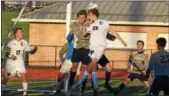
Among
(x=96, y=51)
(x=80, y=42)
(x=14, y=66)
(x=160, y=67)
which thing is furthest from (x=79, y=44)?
(x=160, y=67)

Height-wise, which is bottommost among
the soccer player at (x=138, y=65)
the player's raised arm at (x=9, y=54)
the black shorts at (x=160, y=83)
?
the black shorts at (x=160, y=83)

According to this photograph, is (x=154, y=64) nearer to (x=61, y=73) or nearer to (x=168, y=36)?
(x=61, y=73)

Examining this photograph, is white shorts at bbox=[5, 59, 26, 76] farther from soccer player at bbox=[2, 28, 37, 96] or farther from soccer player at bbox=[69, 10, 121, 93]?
soccer player at bbox=[69, 10, 121, 93]

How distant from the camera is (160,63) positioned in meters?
10.8

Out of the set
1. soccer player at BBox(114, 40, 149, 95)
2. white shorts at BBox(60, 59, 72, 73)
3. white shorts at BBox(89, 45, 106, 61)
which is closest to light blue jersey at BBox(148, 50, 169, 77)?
white shorts at BBox(89, 45, 106, 61)

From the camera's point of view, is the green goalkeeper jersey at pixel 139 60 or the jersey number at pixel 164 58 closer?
the jersey number at pixel 164 58

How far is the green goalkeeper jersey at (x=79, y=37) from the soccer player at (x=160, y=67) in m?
2.06

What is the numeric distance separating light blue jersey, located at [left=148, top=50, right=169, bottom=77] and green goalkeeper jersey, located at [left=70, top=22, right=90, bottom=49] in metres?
2.09

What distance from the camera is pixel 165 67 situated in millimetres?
10766

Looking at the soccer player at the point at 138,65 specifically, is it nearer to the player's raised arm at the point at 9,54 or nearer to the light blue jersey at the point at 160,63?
the player's raised arm at the point at 9,54

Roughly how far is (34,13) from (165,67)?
1038 inches

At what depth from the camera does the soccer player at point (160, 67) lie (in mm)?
10719

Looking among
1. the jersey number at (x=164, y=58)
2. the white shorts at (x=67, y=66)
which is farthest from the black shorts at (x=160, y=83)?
the white shorts at (x=67, y=66)

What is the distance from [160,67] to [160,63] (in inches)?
3.2
